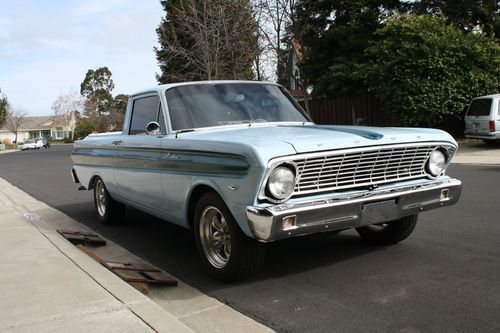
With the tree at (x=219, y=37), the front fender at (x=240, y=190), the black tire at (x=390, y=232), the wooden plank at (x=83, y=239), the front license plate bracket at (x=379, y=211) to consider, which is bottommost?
the wooden plank at (x=83, y=239)

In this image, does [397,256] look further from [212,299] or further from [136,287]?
[136,287]

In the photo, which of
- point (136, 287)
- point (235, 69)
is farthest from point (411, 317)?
point (235, 69)

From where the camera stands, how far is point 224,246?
473 cm

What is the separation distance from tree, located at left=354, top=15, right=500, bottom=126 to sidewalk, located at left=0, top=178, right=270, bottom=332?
51.7 ft

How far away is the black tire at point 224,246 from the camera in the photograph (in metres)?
4.36

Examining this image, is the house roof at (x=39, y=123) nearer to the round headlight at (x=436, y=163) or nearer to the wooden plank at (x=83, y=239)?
the wooden plank at (x=83, y=239)

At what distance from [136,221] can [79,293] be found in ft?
12.2

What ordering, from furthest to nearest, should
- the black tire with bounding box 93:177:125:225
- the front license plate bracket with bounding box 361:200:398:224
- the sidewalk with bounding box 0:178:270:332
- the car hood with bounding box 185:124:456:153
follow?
the black tire with bounding box 93:177:125:225 < the front license plate bracket with bounding box 361:200:398:224 < the car hood with bounding box 185:124:456:153 < the sidewalk with bounding box 0:178:270:332

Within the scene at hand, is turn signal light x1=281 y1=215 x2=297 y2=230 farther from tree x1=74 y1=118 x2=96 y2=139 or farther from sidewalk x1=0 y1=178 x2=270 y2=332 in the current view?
tree x1=74 y1=118 x2=96 y2=139

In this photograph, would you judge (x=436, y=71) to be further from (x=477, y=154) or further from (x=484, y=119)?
(x=477, y=154)

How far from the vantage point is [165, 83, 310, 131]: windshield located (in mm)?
5480

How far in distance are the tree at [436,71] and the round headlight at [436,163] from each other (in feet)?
49.4

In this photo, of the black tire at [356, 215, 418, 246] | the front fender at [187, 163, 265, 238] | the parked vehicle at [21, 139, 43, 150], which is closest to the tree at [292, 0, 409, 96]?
the black tire at [356, 215, 418, 246]

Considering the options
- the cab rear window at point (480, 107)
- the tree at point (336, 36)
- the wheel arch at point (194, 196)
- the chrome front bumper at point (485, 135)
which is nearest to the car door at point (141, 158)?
the wheel arch at point (194, 196)
